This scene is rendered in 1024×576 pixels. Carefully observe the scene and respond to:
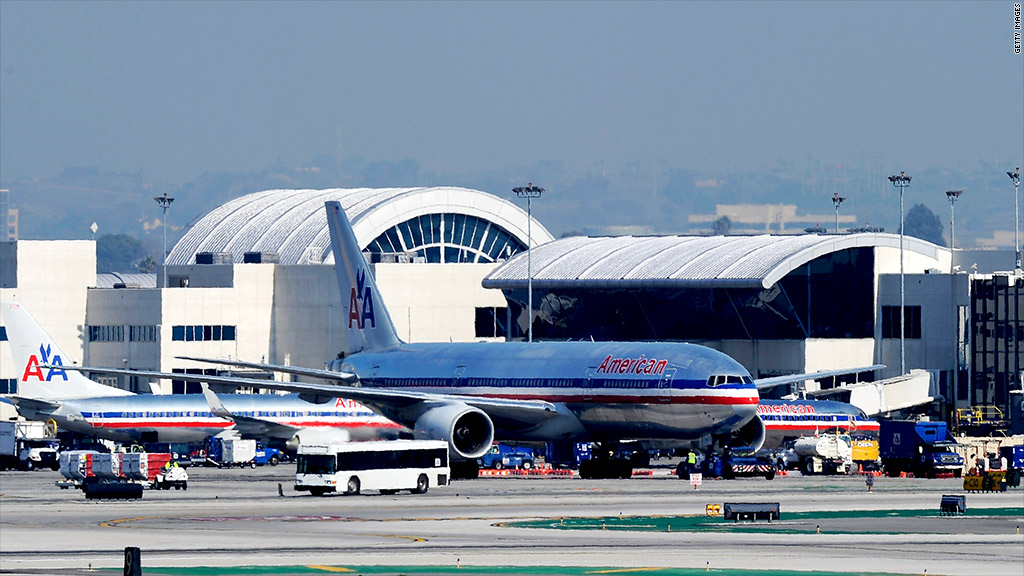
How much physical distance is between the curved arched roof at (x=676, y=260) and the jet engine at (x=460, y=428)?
47079mm

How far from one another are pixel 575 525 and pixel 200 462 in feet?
191

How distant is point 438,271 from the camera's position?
462 ft

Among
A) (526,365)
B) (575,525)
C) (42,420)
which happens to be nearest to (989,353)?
(526,365)

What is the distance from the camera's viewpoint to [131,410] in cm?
10219

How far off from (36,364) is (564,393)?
37890 mm

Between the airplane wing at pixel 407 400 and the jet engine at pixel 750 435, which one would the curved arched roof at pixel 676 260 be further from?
the jet engine at pixel 750 435

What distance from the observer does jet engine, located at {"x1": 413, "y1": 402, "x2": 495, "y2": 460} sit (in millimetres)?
76562

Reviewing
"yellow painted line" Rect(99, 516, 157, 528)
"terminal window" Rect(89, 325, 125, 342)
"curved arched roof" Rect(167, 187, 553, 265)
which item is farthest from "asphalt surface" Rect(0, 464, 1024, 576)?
"curved arched roof" Rect(167, 187, 553, 265)

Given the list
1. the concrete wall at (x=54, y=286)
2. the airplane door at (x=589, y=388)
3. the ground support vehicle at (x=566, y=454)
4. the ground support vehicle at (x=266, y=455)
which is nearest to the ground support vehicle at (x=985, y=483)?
the airplane door at (x=589, y=388)

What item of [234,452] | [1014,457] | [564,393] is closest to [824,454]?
[1014,457]

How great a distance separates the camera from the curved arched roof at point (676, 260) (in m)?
124

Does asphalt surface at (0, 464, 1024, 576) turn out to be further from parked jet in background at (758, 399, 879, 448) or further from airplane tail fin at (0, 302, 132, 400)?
airplane tail fin at (0, 302, 132, 400)

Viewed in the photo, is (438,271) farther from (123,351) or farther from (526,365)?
(526,365)

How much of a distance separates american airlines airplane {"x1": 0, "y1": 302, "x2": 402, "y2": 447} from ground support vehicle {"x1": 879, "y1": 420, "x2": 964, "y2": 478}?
27745mm
